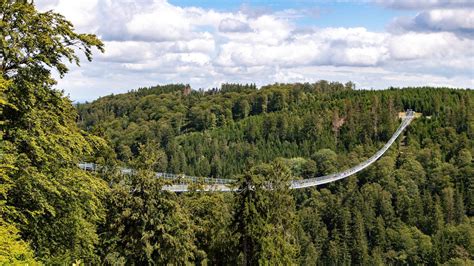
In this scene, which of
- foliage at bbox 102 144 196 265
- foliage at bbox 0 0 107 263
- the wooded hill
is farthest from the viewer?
the wooded hill

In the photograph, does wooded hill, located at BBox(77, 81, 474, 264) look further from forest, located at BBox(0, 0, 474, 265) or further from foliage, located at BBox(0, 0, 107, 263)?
foliage, located at BBox(0, 0, 107, 263)

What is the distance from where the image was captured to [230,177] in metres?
132

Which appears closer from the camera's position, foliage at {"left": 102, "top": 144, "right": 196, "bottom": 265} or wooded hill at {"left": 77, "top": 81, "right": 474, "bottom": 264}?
foliage at {"left": 102, "top": 144, "right": 196, "bottom": 265}

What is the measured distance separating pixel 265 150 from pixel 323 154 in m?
21.0

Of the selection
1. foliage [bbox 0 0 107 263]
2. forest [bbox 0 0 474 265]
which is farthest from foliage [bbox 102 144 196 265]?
foliage [bbox 0 0 107 263]

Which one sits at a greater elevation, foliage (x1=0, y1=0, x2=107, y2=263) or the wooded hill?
foliage (x1=0, y1=0, x2=107, y2=263)

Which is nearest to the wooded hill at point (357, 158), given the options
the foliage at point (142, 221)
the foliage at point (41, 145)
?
the foliage at point (142, 221)

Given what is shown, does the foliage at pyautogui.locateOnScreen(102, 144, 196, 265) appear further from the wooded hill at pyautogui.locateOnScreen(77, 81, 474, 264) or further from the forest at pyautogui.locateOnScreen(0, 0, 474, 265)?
the wooded hill at pyautogui.locateOnScreen(77, 81, 474, 264)

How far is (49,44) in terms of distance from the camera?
48.5 feet

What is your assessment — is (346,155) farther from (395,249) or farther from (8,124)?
(8,124)

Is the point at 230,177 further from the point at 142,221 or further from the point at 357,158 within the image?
the point at 142,221

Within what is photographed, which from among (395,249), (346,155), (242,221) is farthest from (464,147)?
(242,221)

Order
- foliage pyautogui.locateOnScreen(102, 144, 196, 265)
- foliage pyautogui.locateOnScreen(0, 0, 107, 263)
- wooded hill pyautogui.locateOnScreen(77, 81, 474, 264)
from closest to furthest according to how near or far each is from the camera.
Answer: foliage pyautogui.locateOnScreen(0, 0, 107, 263)
foliage pyautogui.locateOnScreen(102, 144, 196, 265)
wooded hill pyautogui.locateOnScreen(77, 81, 474, 264)

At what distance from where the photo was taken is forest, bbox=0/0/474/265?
14.7 m
